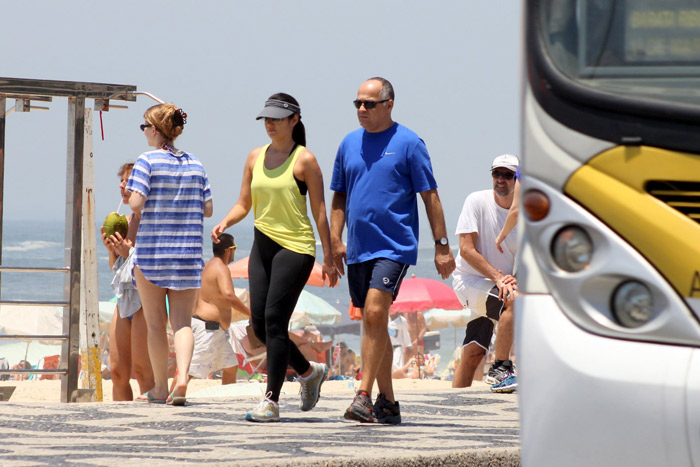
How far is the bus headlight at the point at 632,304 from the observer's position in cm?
351

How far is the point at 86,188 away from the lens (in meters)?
11.2

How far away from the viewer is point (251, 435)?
267 inches

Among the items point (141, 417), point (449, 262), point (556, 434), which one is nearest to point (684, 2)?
point (556, 434)

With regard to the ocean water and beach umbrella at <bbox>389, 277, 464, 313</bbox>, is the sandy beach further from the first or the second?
the ocean water

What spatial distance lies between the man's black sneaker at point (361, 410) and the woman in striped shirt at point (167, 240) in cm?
185

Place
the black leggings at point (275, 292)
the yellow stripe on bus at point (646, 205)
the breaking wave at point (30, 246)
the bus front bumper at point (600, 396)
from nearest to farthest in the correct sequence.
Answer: the bus front bumper at point (600, 396)
the yellow stripe on bus at point (646, 205)
the black leggings at point (275, 292)
the breaking wave at point (30, 246)

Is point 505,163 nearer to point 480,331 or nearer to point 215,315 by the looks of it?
point 480,331

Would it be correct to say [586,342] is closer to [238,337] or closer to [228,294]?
[228,294]

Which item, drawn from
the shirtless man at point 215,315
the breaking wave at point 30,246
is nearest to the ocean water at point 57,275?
the breaking wave at point 30,246

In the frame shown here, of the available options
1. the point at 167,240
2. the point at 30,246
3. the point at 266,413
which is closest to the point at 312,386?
the point at 266,413

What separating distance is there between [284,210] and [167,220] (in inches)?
61.2

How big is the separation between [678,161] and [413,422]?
4537mm

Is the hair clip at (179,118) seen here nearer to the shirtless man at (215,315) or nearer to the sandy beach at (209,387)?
the shirtless man at (215,315)

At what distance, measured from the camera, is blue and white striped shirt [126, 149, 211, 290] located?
9.06 metres
